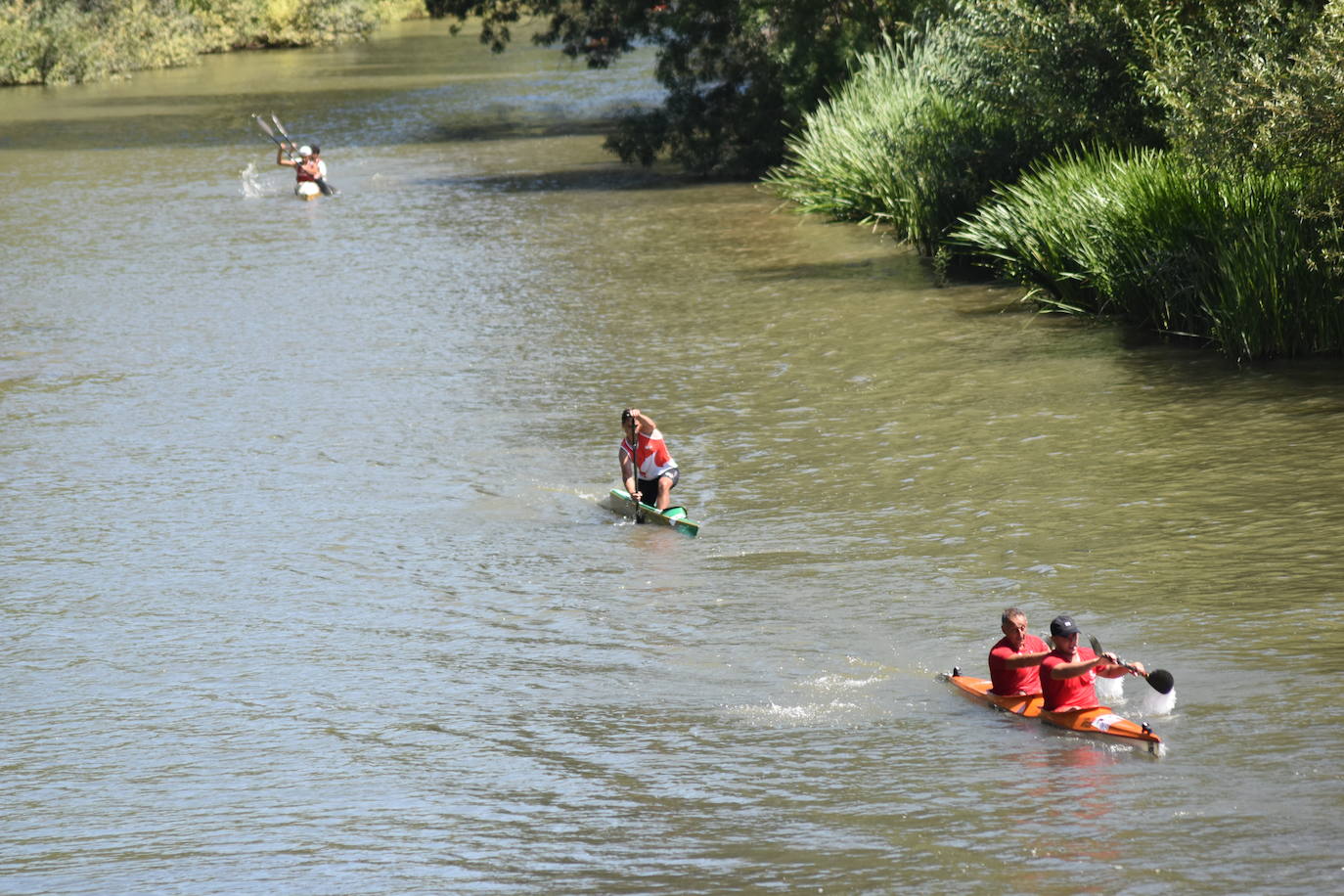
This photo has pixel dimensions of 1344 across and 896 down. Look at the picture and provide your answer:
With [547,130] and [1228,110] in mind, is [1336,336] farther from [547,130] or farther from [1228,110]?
[547,130]

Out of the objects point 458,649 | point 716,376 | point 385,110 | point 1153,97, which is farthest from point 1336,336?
point 385,110

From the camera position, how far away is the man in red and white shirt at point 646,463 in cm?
1458

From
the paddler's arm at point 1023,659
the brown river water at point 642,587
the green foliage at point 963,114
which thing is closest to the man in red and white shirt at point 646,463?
the brown river water at point 642,587

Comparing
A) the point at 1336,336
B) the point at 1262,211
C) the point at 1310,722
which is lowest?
the point at 1310,722


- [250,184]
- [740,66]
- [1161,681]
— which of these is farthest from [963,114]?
[250,184]

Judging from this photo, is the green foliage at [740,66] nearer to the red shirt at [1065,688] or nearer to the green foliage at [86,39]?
the red shirt at [1065,688]

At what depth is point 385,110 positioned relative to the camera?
170 ft

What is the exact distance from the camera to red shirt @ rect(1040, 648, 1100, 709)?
31.6 ft

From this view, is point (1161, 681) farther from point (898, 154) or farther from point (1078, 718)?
point (898, 154)

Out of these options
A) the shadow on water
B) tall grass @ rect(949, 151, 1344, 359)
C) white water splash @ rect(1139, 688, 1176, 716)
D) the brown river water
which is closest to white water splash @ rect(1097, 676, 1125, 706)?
the brown river water

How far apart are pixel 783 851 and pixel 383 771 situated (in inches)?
102

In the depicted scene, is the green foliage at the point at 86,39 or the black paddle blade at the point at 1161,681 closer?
the black paddle blade at the point at 1161,681

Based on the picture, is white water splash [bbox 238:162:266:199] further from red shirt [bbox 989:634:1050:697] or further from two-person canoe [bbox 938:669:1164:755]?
red shirt [bbox 989:634:1050:697]

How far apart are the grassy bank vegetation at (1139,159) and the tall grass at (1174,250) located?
0.03m
